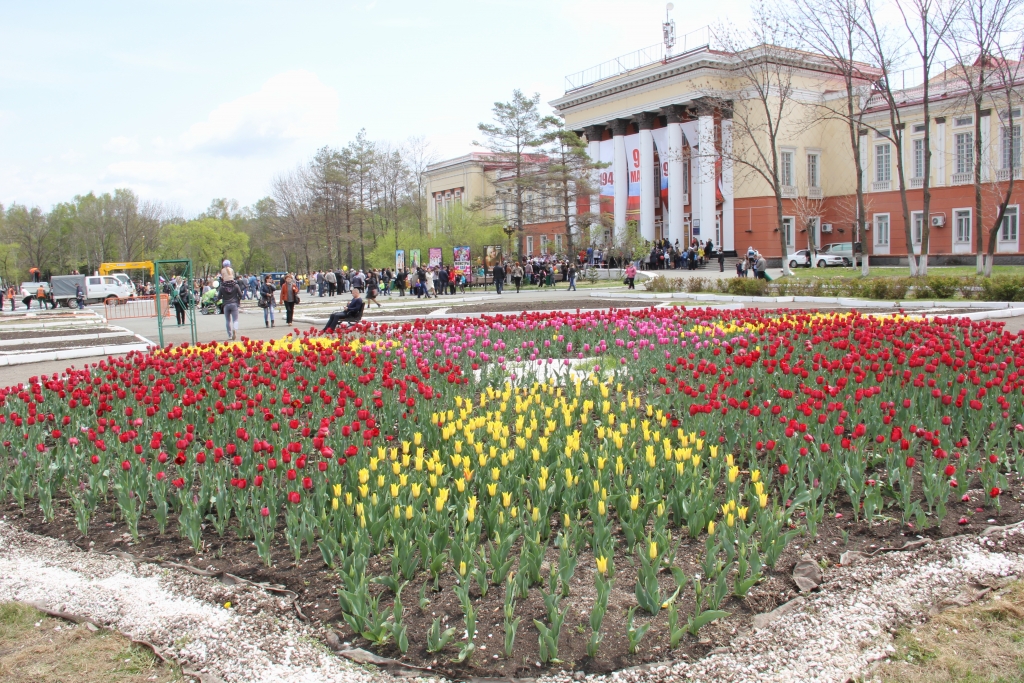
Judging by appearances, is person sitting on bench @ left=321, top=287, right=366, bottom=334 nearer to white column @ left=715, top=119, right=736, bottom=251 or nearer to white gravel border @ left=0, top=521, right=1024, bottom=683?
white gravel border @ left=0, top=521, right=1024, bottom=683

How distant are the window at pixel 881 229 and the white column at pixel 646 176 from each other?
47.9 feet

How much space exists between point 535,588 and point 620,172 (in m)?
59.2

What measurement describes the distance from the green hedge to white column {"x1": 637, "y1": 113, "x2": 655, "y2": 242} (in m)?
28.2

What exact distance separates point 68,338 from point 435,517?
64.5 ft

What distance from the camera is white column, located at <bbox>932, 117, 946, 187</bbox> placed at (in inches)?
1810

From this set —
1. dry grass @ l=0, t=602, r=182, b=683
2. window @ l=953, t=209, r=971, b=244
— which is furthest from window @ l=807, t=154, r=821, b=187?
dry grass @ l=0, t=602, r=182, b=683

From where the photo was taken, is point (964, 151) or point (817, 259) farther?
point (817, 259)

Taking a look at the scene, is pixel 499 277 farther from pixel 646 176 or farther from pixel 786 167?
pixel 786 167

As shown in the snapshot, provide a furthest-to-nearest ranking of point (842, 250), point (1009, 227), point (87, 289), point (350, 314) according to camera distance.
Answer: point (87, 289) → point (842, 250) → point (1009, 227) → point (350, 314)

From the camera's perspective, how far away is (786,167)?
180ft

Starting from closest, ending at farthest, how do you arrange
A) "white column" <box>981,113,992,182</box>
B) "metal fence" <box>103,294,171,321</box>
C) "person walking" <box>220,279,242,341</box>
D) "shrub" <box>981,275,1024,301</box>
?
"person walking" <box>220,279,242,341</box> < "shrub" <box>981,275,1024,301</box> < "metal fence" <box>103,294,171,321</box> < "white column" <box>981,113,992,182</box>

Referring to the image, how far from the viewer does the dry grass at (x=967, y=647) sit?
3.07 m

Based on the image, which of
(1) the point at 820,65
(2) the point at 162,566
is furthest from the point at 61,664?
(1) the point at 820,65

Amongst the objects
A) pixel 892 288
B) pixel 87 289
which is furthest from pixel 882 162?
pixel 87 289
